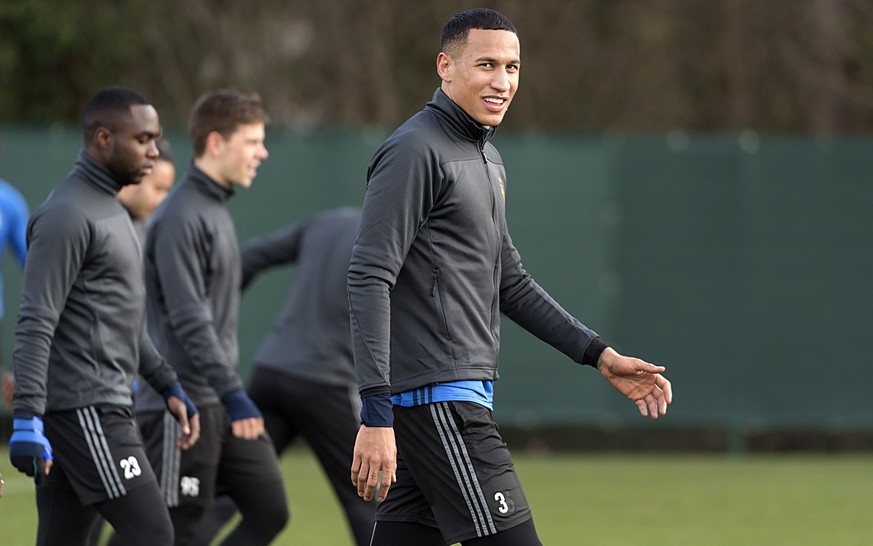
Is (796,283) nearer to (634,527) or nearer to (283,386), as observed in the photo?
(634,527)

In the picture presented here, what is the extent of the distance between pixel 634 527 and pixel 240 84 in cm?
1097

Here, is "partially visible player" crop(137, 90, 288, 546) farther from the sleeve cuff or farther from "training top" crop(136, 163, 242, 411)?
the sleeve cuff

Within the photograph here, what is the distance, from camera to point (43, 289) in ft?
18.6

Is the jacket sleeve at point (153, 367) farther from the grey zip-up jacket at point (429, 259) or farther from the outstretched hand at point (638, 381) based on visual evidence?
the outstretched hand at point (638, 381)

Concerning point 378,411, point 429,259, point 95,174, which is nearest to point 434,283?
point 429,259

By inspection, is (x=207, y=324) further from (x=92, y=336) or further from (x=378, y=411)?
(x=378, y=411)

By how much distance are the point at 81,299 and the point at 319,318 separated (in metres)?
2.42

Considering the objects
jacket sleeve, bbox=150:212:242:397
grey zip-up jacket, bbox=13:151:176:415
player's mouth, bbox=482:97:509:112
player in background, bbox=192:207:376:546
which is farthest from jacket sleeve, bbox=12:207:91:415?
player in background, bbox=192:207:376:546

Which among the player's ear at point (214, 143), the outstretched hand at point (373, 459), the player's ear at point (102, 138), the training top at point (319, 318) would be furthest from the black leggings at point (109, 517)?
the training top at point (319, 318)

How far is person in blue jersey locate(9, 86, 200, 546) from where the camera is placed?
5688 millimetres

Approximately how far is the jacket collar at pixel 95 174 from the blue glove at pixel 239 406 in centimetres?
109

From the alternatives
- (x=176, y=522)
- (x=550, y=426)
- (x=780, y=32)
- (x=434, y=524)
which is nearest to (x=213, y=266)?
(x=176, y=522)

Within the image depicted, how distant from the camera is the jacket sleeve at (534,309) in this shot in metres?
5.41

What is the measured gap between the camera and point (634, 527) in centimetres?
1033
